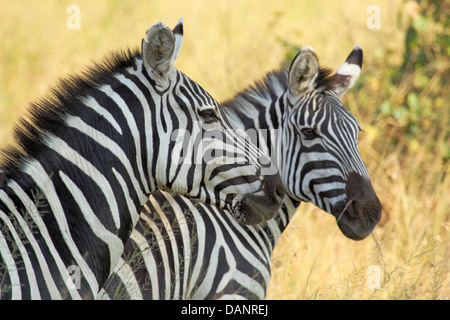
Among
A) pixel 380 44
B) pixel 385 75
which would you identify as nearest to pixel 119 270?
pixel 385 75

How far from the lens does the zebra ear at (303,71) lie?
4875 mm

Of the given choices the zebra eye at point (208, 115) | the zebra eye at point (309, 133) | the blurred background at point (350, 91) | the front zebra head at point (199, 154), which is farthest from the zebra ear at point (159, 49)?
the blurred background at point (350, 91)

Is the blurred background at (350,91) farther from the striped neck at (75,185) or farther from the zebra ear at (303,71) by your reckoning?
the striped neck at (75,185)

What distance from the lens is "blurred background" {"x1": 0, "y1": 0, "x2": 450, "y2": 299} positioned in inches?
237

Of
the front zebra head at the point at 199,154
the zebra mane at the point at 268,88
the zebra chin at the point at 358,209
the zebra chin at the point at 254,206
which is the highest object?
the zebra mane at the point at 268,88

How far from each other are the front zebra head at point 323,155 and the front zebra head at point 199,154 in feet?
3.41

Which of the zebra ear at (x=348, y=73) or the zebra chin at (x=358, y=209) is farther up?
the zebra ear at (x=348, y=73)

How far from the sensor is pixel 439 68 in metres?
8.53

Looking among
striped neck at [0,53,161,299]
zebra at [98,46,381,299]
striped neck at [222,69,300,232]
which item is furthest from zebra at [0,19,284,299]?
striped neck at [222,69,300,232]

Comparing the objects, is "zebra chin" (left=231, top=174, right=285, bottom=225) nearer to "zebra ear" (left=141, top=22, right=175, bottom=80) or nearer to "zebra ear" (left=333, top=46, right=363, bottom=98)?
"zebra ear" (left=141, top=22, right=175, bottom=80)

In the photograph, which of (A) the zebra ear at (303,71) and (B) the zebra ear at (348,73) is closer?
(A) the zebra ear at (303,71)

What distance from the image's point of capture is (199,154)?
11.7 feet

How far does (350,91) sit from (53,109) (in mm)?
6255

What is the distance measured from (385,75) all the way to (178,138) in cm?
611
